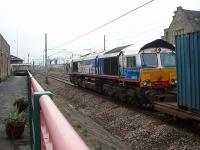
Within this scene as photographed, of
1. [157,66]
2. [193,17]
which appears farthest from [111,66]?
[193,17]

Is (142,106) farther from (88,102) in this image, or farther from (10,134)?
(10,134)

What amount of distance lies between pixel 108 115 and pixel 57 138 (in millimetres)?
19627

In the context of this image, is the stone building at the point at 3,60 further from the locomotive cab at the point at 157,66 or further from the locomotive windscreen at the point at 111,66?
the locomotive cab at the point at 157,66

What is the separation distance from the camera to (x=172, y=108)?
47.8 ft

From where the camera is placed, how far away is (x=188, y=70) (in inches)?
492

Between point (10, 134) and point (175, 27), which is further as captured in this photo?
point (175, 27)

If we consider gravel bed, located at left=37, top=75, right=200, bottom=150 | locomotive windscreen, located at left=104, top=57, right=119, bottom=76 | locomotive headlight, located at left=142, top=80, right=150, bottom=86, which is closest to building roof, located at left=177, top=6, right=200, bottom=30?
locomotive windscreen, located at left=104, top=57, right=119, bottom=76

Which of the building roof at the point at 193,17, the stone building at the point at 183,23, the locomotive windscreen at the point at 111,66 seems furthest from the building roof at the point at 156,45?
the building roof at the point at 193,17

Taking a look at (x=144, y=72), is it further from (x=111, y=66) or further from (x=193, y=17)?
(x=193, y=17)

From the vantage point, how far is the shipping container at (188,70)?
1186 cm

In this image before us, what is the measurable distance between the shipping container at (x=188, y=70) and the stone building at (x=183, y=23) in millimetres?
37750

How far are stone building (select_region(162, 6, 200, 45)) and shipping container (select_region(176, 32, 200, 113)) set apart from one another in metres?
37.8

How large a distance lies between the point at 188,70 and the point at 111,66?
44.3ft

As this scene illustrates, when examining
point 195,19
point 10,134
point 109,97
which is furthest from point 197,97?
point 195,19
